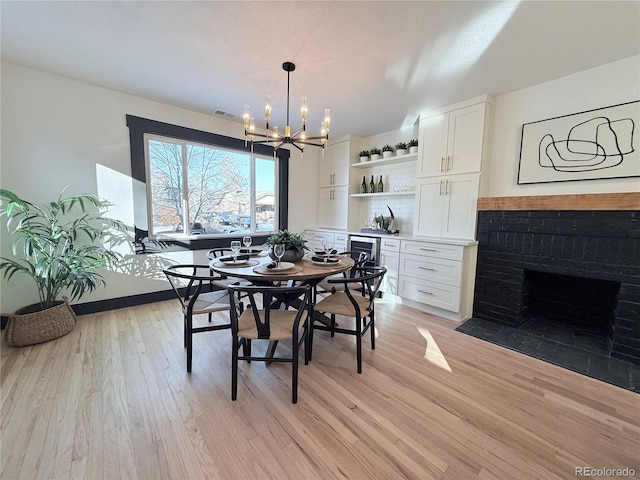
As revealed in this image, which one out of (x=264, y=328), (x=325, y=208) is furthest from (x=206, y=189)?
(x=264, y=328)

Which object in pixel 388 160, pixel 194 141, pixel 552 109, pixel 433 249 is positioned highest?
pixel 552 109

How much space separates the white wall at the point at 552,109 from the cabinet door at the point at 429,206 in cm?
51

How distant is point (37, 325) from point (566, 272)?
5061 millimetres

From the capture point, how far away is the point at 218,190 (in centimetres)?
402

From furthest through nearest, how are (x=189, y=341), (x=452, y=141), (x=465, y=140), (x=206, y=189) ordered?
(x=206, y=189) < (x=452, y=141) < (x=465, y=140) < (x=189, y=341)

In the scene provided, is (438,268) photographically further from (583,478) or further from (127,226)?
(127,226)

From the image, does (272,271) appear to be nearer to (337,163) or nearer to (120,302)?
(120,302)

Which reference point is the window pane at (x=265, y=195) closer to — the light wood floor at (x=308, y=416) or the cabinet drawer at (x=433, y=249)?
the cabinet drawer at (x=433, y=249)

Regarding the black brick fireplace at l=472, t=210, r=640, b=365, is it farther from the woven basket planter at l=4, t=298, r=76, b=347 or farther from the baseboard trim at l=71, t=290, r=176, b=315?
the woven basket planter at l=4, t=298, r=76, b=347

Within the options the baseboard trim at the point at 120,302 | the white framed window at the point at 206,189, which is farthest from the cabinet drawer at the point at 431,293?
the baseboard trim at the point at 120,302

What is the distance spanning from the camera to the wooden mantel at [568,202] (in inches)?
89.0

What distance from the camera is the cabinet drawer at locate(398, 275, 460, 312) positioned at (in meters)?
3.07

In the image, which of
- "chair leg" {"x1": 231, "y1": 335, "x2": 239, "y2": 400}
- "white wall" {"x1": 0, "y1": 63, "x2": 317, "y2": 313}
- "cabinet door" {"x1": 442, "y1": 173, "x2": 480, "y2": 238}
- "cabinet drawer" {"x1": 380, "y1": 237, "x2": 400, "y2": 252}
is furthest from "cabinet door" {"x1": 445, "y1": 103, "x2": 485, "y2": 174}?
"white wall" {"x1": 0, "y1": 63, "x2": 317, "y2": 313}

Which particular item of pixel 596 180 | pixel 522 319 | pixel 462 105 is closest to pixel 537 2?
pixel 462 105
